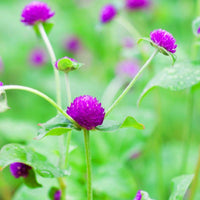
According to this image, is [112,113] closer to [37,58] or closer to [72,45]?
[37,58]

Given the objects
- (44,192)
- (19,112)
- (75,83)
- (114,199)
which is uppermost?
(75,83)

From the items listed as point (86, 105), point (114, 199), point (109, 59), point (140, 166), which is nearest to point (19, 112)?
point (109, 59)

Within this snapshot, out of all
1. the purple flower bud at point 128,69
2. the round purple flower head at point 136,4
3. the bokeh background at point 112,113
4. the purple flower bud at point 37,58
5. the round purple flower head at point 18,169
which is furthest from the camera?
the purple flower bud at point 37,58

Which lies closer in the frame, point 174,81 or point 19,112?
point 174,81

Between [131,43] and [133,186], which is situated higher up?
[131,43]

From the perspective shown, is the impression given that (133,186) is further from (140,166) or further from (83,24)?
(83,24)

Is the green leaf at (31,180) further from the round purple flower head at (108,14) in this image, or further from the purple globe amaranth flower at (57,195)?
the round purple flower head at (108,14)

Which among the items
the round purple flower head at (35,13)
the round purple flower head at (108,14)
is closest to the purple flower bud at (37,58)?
the round purple flower head at (108,14)
